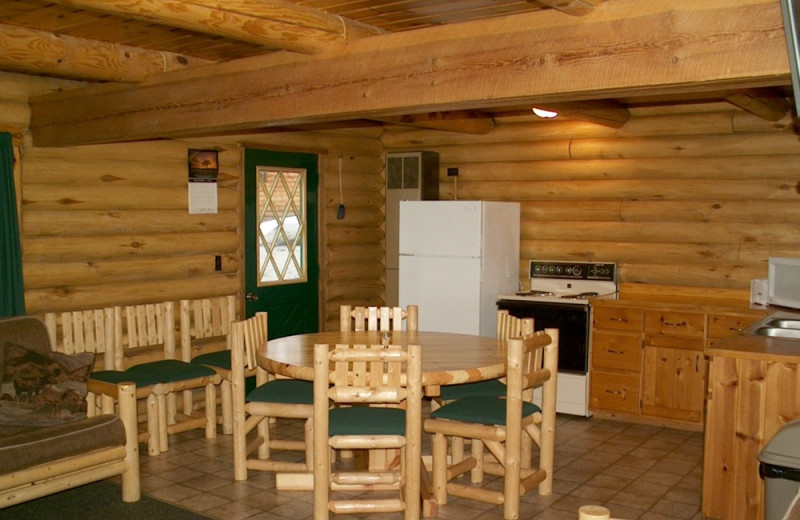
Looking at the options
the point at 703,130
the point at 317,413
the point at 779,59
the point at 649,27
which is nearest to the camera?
the point at 779,59

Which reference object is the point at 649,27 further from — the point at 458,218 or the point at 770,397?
the point at 458,218

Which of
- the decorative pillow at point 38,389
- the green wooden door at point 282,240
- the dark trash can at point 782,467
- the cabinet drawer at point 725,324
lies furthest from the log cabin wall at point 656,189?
the decorative pillow at point 38,389

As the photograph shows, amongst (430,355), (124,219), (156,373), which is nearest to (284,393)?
(430,355)

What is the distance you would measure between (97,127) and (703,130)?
430cm

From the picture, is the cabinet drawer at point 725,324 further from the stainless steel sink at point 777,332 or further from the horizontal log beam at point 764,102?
the horizontal log beam at point 764,102

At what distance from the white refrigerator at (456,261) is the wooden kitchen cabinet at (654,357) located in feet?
2.82

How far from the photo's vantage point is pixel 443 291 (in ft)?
20.6

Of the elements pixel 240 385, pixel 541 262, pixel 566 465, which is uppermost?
Result: pixel 541 262

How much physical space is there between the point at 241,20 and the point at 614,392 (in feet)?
13.5

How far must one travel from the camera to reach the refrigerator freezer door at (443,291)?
6160 millimetres

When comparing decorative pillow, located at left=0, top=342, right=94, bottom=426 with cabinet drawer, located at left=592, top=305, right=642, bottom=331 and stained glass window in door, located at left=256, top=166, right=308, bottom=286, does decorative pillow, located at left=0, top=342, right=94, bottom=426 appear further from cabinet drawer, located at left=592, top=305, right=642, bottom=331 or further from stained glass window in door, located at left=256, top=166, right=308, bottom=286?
cabinet drawer, located at left=592, top=305, right=642, bottom=331

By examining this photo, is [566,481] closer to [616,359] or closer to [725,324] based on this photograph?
[616,359]

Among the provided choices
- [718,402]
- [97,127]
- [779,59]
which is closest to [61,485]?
[97,127]

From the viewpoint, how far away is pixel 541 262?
22.0ft
